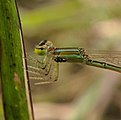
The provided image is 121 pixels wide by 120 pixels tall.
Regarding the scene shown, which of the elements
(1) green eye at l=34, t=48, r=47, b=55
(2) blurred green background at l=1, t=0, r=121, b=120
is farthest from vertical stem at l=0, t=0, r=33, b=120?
(2) blurred green background at l=1, t=0, r=121, b=120

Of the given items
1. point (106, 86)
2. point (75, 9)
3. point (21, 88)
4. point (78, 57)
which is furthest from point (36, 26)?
point (21, 88)

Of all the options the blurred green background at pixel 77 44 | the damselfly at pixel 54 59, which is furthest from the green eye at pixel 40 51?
the blurred green background at pixel 77 44

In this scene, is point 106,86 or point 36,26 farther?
point 36,26

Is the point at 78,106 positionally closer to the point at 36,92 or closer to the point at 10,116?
the point at 36,92

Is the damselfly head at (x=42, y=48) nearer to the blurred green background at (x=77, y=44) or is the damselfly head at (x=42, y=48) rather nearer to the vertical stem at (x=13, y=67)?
the vertical stem at (x=13, y=67)

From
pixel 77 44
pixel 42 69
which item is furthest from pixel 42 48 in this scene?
pixel 77 44
